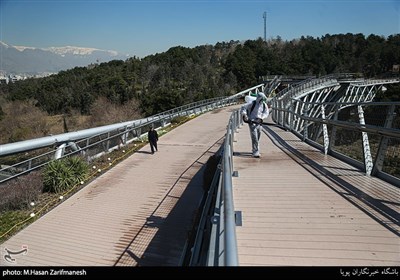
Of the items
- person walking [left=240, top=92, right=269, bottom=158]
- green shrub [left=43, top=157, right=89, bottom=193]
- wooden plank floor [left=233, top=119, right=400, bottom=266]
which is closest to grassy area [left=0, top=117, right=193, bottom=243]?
green shrub [left=43, top=157, right=89, bottom=193]

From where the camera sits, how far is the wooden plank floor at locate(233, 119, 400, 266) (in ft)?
12.4

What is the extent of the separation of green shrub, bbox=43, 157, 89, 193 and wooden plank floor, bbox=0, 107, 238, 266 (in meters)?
0.62

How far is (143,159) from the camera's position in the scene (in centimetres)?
1694

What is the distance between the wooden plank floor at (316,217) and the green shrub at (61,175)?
701 centimetres

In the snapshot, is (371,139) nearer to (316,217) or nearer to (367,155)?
(367,155)

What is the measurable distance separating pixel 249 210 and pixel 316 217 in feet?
3.05

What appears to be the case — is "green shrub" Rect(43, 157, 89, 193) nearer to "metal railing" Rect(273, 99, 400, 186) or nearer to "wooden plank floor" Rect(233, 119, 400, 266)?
"wooden plank floor" Rect(233, 119, 400, 266)

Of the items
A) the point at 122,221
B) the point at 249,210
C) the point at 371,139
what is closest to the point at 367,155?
the point at 371,139

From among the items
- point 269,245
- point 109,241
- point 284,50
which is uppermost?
point 284,50

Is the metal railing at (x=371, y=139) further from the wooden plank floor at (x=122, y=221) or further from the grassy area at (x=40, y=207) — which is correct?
the grassy area at (x=40, y=207)
